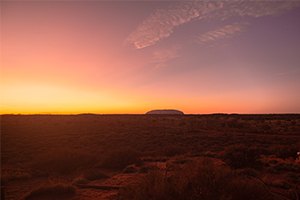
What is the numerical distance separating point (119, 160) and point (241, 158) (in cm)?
848

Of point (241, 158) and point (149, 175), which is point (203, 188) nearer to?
point (149, 175)

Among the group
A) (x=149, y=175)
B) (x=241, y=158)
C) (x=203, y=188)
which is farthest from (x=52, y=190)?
(x=241, y=158)

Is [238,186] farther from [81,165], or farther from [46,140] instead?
[46,140]

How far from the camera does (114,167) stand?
12602 mm

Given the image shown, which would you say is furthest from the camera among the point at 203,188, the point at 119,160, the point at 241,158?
the point at 119,160

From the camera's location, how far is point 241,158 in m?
10.2

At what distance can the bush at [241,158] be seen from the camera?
9811 mm

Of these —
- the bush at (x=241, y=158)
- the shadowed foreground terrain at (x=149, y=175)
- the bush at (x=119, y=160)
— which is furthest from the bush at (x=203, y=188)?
the bush at (x=119, y=160)

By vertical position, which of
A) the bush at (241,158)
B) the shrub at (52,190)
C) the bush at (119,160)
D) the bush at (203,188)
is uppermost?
the bush at (203,188)

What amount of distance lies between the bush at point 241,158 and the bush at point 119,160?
6351mm

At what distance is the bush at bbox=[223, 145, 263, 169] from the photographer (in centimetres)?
981

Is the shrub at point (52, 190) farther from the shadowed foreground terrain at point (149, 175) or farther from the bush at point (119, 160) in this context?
the bush at point (119, 160)

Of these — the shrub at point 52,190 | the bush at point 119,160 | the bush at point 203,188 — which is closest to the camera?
the bush at point 203,188

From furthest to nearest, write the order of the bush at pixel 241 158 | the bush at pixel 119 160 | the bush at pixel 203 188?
the bush at pixel 119 160 → the bush at pixel 241 158 → the bush at pixel 203 188
